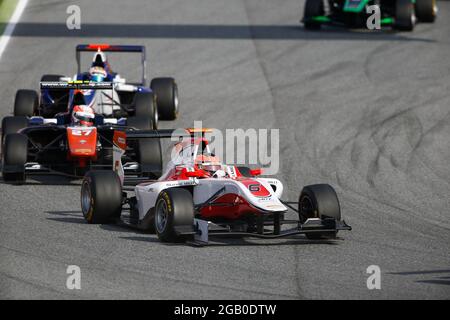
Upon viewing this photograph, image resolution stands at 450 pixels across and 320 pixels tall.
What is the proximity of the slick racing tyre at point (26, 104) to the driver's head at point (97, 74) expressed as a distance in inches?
43.1

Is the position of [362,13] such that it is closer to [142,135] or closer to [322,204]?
[142,135]

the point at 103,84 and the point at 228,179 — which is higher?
the point at 103,84

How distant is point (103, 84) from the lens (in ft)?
60.5

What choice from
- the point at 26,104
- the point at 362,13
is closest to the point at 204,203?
the point at 26,104

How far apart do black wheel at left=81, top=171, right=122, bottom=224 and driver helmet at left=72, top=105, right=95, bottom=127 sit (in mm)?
3830

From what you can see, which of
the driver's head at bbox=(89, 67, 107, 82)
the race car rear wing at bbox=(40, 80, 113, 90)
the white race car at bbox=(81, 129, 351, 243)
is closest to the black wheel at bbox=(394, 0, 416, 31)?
the driver's head at bbox=(89, 67, 107, 82)

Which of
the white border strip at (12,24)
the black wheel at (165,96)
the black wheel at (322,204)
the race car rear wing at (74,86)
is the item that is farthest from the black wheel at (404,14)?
the black wheel at (322,204)

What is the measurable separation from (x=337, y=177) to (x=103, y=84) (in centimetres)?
412

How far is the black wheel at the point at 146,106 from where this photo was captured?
792 inches

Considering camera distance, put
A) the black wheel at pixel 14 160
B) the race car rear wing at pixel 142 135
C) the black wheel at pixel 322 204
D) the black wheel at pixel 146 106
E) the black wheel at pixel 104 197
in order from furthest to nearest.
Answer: the black wheel at pixel 146 106 → the black wheel at pixel 14 160 → the race car rear wing at pixel 142 135 → the black wheel at pixel 104 197 → the black wheel at pixel 322 204

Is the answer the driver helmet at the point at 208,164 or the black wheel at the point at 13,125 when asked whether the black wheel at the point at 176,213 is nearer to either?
the driver helmet at the point at 208,164

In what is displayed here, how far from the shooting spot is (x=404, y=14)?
29.2 metres
